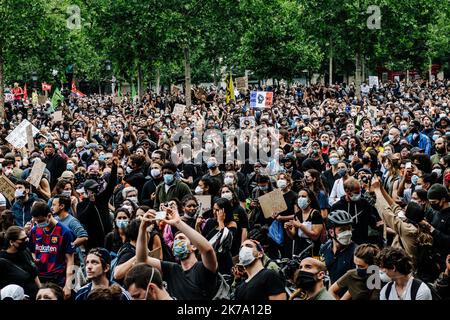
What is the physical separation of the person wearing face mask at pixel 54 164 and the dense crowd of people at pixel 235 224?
0.03m

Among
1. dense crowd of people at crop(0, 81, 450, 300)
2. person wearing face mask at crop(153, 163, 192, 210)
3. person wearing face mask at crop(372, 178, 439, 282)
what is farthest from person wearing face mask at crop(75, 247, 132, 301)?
person wearing face mask at crop(153, 163, 192, 210)

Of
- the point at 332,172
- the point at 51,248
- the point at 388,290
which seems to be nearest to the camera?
the point at 388,290

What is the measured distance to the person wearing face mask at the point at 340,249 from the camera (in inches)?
284

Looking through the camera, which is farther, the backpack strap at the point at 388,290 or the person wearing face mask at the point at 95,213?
the person wearing face mask at the point at 95,213

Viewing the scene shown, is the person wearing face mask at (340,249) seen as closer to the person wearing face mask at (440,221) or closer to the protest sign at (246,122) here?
the person wearing face mask at (440,221)

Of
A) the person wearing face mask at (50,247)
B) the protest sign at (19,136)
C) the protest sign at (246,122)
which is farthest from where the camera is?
the protest sign at (246,122)

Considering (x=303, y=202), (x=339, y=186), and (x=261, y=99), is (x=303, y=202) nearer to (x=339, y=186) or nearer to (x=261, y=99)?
(x=339, y=186)

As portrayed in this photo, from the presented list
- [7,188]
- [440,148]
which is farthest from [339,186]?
[7,188]

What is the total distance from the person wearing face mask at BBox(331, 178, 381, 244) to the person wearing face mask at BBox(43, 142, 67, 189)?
6.35 meters

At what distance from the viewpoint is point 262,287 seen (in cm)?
608

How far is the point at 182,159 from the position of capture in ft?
45.8

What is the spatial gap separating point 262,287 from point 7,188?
19.2 feet

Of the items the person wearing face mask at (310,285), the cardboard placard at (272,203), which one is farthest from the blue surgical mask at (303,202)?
the person wearing face mask at (310,285)

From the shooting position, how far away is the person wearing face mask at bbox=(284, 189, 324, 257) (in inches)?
345
